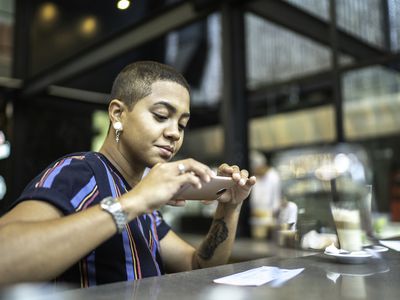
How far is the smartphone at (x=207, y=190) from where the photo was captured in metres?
1.01

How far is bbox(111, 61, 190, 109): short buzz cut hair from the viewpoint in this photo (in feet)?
3.90

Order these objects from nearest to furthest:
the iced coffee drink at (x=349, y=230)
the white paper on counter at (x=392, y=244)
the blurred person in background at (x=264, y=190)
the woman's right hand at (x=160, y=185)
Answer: the woman's right hand at (x=160, y=185) < the iced coffee drink at (x=349, y=230) < the white paper on counter at (x=392, y=244) < the blurred person in background at (x=264, y=190)

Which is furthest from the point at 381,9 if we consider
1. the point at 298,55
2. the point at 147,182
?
the point at 147,182

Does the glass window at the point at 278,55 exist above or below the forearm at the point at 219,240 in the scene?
above

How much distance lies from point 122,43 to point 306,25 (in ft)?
6.50

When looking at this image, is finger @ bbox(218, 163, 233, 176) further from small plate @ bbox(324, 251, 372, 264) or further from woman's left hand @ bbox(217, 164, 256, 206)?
small plate @ bbox(324, 251, 372, 264)

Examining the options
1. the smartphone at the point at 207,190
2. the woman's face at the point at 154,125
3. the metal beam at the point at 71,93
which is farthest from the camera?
the metal beam at the point at 71,93

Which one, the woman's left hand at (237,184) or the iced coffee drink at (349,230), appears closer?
the woman's left hand at (237,184)

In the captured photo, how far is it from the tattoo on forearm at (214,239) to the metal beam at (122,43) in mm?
2769

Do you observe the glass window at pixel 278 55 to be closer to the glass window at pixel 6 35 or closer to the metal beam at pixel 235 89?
the metal beam at pixel 235 89

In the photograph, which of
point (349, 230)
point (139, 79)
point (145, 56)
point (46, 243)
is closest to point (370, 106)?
point (145, 56)

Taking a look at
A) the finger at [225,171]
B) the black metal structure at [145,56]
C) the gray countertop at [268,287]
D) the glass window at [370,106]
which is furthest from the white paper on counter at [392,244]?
the glass window at [370,106]

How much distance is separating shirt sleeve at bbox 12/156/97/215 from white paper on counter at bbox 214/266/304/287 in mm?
396

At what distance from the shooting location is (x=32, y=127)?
192 inches
